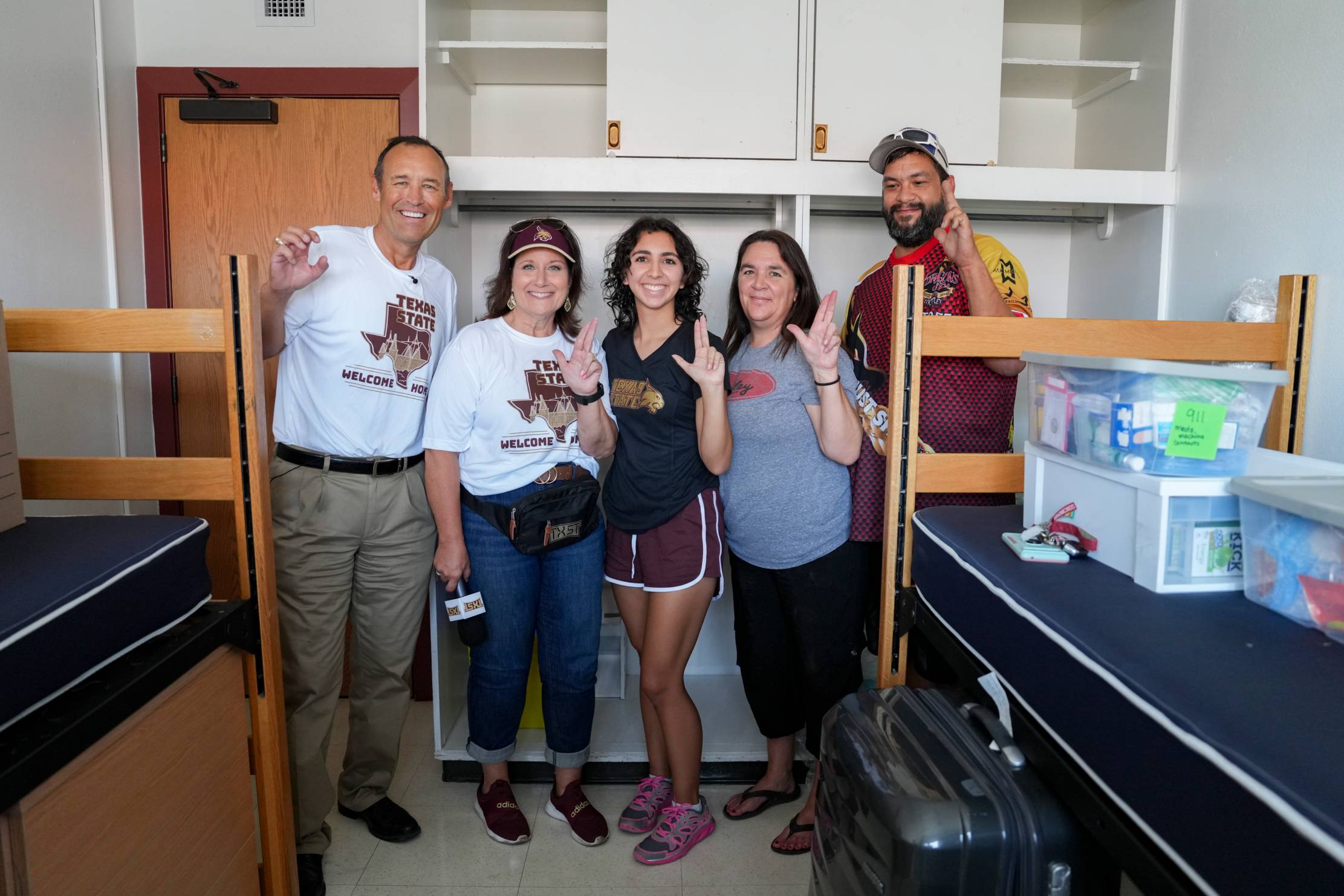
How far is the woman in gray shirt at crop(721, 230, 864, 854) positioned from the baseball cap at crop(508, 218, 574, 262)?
42cm

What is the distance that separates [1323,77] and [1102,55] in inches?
47.0

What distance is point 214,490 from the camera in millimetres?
1533

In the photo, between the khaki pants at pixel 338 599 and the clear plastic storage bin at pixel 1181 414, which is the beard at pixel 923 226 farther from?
the khaki pants at pixel 338 599

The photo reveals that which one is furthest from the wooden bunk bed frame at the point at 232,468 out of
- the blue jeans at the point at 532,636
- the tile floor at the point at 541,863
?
the blue jeans at the point at 532,636

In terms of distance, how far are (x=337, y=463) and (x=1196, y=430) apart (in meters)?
1.67

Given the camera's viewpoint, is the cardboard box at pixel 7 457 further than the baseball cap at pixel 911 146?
No

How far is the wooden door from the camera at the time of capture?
280 centimetres

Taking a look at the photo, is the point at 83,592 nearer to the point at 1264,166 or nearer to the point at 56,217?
the point at 56,217

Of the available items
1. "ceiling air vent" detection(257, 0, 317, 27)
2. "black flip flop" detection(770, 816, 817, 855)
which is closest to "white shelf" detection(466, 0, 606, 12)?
"ceiling air vent" detection(257, 0, 317, 27)

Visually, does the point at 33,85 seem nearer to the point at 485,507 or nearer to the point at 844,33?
the point at 485,507

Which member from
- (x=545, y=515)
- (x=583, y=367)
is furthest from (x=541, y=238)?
(x=545, y=515)

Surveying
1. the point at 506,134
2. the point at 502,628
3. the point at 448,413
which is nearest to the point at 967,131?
the point at 506,134

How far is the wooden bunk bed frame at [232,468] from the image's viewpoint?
4.85ft

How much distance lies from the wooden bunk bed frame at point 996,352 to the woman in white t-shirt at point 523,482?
67cm
